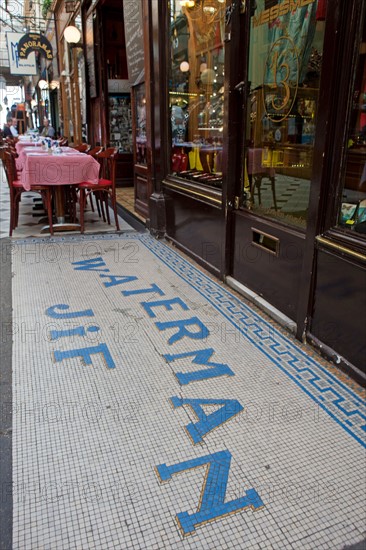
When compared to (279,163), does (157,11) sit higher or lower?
higher

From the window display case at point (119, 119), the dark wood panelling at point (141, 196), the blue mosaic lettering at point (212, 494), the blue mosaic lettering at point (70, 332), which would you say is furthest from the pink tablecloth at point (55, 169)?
the blue mosaic lettering at point (212, 494)

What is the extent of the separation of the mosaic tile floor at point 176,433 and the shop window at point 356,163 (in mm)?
804

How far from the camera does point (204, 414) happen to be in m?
1.92

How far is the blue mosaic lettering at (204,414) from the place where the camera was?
1805mm

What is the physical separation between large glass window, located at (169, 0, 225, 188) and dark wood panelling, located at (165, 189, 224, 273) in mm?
250

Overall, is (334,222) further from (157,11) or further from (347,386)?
(157,11)

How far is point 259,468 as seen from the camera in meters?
1.63

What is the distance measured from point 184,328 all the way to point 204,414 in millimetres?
846

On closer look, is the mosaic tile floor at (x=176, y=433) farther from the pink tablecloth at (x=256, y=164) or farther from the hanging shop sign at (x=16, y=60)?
the hanging shop sign at (x=16, y=60)

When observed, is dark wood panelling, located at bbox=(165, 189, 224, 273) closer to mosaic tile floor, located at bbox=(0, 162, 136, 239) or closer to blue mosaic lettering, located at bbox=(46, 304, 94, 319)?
mosaic tile floor, located at bbox=(0, 162, 136, 239)

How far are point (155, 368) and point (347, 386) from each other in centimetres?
99

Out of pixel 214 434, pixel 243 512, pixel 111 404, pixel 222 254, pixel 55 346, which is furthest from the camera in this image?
pixel 222 254

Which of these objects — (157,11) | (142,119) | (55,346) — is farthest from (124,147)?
(55,346)

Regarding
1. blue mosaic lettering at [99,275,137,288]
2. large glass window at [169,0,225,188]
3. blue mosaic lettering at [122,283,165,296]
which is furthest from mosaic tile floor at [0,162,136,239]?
blue mosaic lettering at [122,283,165,296]
